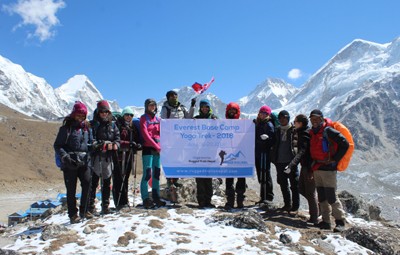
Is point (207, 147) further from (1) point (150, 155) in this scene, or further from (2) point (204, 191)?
(1) point (150, 155)

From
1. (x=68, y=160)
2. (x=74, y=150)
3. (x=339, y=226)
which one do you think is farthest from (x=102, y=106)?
(x=339, y=226)

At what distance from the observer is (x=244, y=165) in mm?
10391

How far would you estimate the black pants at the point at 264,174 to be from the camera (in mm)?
9922

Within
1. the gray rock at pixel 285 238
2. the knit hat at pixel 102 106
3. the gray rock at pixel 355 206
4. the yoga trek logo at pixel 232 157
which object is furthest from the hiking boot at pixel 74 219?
the gray rock at pixel 355 206

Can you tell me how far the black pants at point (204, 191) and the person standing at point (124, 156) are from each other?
1.79m

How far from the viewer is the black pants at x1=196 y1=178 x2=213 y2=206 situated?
10.1 metres

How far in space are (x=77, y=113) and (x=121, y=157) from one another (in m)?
1.68

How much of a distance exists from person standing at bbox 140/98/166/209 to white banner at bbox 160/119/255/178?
57 centimetres

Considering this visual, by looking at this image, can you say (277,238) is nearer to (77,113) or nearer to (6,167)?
(77,113)

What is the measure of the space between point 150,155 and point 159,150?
0.26 m

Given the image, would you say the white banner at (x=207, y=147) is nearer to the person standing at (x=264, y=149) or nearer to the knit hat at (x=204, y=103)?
the person standing at (x=264, y=149)

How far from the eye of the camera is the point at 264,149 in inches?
393

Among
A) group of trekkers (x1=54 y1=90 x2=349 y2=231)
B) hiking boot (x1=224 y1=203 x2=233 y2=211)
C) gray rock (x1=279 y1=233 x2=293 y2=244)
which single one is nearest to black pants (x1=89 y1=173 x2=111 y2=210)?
group of trekkers (x1=54 y1=90 x2=349 y2=231)

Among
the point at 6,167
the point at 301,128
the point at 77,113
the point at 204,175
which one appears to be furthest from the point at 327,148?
the point at 6,167
